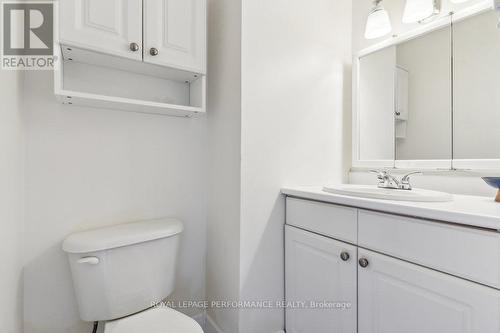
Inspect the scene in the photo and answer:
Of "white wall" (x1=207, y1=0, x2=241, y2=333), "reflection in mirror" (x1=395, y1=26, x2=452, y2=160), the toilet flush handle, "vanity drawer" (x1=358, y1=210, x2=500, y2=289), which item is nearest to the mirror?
"reflection in mirror" (x1=395, y1=26, x2=452, y2=160)

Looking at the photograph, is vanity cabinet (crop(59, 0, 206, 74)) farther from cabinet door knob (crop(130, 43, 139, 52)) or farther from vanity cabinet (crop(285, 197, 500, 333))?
vanity cabinet (crop(285, 197, 500, 333))

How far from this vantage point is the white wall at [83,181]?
42.6 inches

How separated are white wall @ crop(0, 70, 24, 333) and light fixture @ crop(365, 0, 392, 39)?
1.64m

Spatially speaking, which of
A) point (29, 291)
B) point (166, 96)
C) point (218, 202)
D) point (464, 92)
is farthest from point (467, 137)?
point (29, 291)

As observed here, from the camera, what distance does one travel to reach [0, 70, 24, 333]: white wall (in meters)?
0.81

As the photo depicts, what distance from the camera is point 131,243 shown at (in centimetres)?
105

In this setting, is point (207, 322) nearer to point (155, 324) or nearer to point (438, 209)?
point (155, 324)

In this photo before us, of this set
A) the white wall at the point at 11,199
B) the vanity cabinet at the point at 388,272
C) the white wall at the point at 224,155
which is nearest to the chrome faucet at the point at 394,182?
the vanity cabinet at the point at 388,272

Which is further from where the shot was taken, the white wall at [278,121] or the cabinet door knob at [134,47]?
the white wall at [278,121]

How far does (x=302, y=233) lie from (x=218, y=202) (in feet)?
1.50

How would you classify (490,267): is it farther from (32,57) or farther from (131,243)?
(32,57)

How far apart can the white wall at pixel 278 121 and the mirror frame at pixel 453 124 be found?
132 mm

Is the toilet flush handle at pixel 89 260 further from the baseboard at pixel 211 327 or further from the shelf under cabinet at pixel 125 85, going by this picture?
the baseboard at pixel 211 327

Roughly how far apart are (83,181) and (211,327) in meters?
1.01
